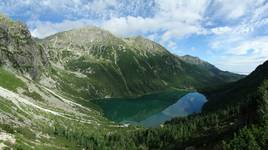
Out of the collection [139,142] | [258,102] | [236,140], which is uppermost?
[258,102]

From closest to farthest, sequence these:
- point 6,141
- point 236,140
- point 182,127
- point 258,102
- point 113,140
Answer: point 6,141 < point 236,140 < point 258,102 < point 113,140 < point 182,127

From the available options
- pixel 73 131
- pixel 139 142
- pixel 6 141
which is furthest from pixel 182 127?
pixel 6 141

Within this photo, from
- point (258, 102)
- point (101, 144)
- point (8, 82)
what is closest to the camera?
point (258, 102)

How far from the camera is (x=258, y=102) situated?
9662 centimetres

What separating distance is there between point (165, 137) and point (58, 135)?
61450mm

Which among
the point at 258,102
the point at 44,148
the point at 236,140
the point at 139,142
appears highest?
the point at 258,102

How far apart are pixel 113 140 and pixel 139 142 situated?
14365mm

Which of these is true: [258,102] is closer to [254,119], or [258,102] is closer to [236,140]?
[254,119]

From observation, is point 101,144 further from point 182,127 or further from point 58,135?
point 182,127

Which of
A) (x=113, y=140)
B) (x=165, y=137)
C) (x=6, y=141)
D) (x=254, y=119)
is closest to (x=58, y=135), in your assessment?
(x=113, y=140)

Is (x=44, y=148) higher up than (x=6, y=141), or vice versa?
(x=6, y=141)

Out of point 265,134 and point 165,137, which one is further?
point 165,137

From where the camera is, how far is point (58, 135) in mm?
139875

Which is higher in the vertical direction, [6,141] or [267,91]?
[267,91]
